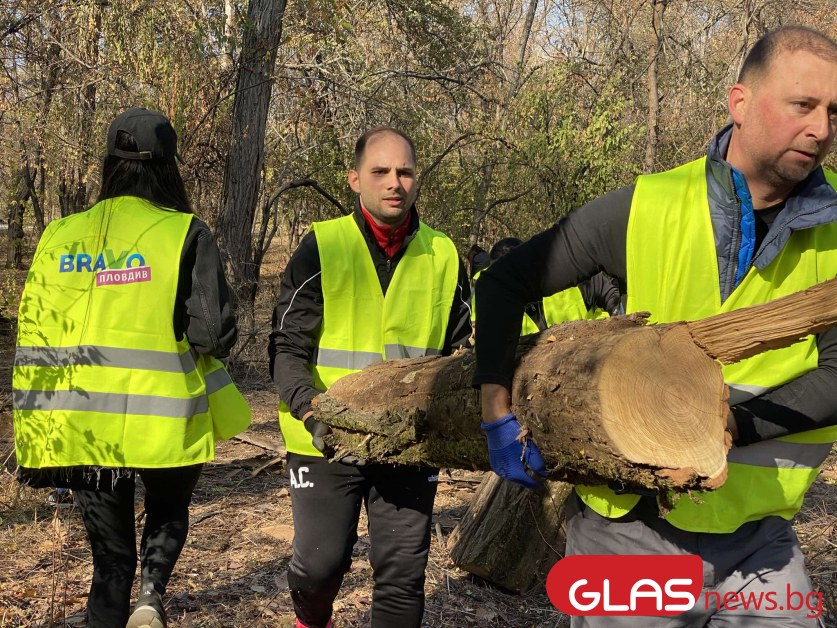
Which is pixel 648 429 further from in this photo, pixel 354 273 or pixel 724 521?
pixel 354 273

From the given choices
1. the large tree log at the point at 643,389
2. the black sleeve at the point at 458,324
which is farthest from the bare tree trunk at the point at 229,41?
the large tree log at the point at 643,389

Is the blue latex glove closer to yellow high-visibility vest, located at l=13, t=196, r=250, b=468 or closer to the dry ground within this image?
yellow high-visibility vest, located at l=13, t=196, r=250, b=468

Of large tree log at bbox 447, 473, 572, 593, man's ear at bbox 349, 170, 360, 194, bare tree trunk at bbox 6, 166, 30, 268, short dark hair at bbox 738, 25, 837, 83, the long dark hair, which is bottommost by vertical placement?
large tree log at bbox 447, 473, 572, 593

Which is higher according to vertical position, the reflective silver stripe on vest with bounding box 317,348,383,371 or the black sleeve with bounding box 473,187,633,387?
the black sleeve with bounding box 473,187,633,387

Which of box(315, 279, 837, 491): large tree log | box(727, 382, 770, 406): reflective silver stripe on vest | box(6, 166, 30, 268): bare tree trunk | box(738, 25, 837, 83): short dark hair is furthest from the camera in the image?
box(6, 166, 30, 268): bare tree trunk

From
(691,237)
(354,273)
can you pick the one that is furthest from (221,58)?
(691,237)

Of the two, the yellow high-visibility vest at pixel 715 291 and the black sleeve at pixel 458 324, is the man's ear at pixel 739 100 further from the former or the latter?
the black sleeve at pixel 458 324

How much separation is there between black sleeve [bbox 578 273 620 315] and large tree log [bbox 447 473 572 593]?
65.0 inches

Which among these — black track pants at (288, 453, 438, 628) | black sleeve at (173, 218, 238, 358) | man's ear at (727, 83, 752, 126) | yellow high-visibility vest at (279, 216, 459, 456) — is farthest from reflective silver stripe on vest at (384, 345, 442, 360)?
man's ear at (727, 83, 752, 126)

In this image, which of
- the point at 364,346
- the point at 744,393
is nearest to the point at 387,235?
the point at 364,346

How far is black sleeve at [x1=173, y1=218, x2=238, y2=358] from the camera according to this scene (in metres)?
3.15

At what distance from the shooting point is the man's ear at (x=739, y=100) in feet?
6.65

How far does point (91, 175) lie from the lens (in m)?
8.21

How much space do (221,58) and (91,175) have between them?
5.80 feet
